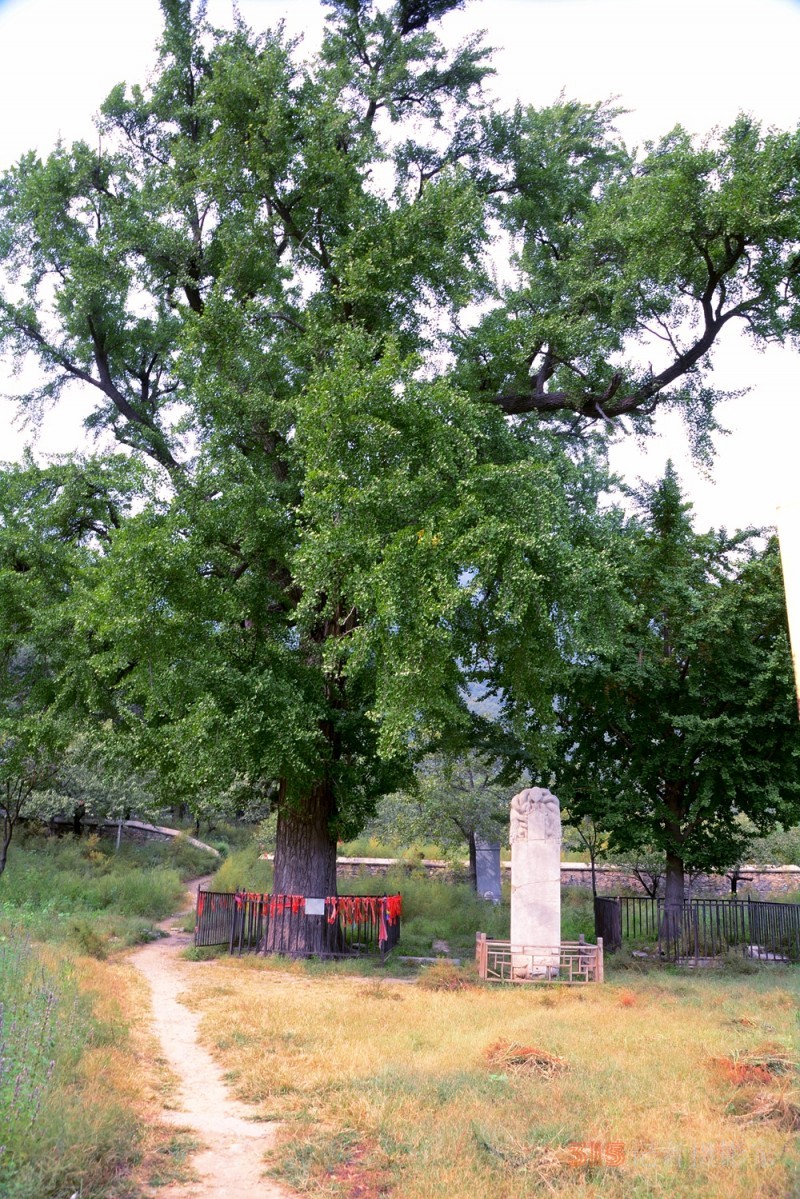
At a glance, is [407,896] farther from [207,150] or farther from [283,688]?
[207,150]

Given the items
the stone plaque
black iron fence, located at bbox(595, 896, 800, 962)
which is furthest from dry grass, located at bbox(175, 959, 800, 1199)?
the stone plaque

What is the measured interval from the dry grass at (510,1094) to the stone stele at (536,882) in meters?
2.32

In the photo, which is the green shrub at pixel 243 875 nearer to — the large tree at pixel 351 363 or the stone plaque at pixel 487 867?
the stone plaque at pixel 487 867

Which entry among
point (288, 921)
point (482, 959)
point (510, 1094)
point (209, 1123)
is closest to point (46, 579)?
point (288, 921)

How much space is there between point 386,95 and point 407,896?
68.3ft

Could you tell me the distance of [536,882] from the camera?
15328mm

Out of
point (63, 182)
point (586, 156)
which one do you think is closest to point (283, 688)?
point (63, 182)

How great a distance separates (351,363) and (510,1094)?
34.0ft

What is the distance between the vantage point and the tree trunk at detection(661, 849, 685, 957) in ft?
60.0

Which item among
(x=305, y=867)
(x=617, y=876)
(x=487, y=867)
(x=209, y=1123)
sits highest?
(x=305, y=867)

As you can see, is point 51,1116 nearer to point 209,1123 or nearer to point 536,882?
point 209,1123

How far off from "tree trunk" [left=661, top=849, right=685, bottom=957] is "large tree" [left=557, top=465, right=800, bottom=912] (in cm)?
4

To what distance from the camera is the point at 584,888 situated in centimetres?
3184

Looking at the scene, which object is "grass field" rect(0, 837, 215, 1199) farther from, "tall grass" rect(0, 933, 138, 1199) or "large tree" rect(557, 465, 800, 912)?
"large tree" rect(557, 465, 800, 912)
